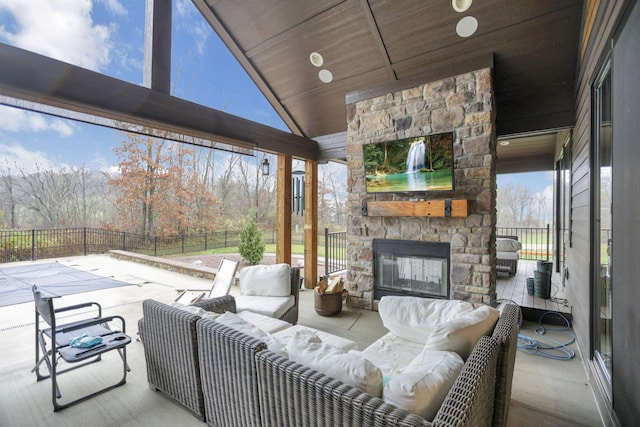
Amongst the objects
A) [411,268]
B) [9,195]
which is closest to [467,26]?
[411,268]

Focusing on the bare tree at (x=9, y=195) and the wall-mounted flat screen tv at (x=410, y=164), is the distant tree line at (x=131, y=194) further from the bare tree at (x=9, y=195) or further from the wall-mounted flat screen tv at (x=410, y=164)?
the wall-mounted flat screen tv at (x=410, y=164)

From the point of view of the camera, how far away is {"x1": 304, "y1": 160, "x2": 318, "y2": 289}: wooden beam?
5.30m

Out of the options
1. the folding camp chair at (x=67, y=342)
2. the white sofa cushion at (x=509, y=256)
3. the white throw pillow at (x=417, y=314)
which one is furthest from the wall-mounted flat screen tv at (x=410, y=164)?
the folding camp chair at (x=67, y=342)

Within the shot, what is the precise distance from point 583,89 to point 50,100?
4851mm

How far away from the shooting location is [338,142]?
5129mm

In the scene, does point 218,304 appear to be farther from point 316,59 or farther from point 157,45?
point 316,59

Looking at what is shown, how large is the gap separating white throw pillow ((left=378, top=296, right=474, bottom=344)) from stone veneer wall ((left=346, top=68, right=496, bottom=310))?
4.61 ft

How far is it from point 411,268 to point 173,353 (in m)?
2.99

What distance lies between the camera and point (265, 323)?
2.64 m

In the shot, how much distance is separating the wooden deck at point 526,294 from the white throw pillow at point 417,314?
2299 mm

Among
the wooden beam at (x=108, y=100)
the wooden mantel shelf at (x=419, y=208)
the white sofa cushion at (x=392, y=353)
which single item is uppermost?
the wooden beam at (x=108, y=100)

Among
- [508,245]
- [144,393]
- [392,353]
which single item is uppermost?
[508,245]

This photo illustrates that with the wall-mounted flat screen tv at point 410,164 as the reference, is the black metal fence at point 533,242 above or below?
below

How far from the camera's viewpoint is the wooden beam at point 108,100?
222 cm
